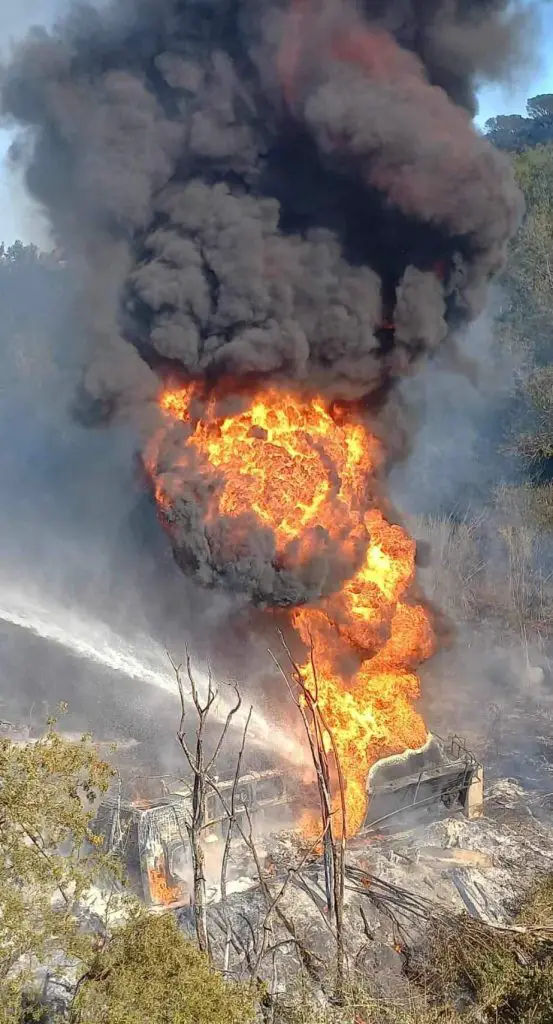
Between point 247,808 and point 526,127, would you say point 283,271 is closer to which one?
point 247,808

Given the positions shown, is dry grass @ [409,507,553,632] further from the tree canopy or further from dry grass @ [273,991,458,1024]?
the tree canopy

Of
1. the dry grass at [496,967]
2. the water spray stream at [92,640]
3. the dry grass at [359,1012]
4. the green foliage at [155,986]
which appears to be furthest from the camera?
the water spray stream at [92,640]

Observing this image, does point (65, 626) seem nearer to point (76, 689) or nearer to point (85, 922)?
point (76, 689)

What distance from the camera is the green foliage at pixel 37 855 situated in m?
7.15

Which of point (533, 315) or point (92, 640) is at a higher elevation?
point (533, 315)

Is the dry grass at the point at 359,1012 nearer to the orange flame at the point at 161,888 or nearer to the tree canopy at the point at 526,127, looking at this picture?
the orange flame at the point at 161,888

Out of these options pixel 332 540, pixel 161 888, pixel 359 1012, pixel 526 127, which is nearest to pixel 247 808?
pixel 161 888

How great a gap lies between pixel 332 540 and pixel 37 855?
28.8 feet

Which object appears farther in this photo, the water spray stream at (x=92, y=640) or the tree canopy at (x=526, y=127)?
the tree canopy at (x=526, y=127)

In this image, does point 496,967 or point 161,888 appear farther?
point 161,888

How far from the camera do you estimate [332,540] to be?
15133 mm

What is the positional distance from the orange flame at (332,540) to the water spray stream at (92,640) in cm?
391

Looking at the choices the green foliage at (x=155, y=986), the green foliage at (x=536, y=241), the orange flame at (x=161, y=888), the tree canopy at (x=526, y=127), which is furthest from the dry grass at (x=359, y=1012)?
the tree canopy at (x=526, y=127)

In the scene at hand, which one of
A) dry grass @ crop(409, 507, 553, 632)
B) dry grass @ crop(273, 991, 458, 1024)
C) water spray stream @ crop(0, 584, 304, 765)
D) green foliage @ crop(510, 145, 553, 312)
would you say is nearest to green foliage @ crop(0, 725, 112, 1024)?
dry grass @ crop(273, 991, 458, 1024)
